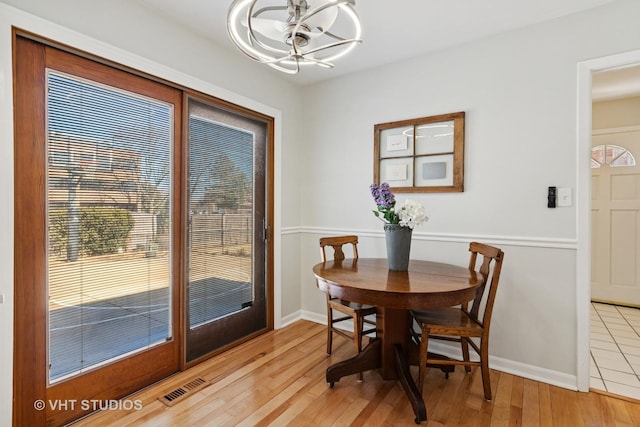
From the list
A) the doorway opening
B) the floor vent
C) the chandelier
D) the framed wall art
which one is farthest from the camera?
the framed wall art

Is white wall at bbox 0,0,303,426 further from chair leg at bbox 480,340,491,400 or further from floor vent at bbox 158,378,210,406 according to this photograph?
chair leg at bbox 480,340,491,400

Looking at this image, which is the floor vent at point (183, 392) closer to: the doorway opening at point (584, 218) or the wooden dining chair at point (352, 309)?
the wooden dining chair at point (352, 309)

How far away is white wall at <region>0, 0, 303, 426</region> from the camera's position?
1.50 meters

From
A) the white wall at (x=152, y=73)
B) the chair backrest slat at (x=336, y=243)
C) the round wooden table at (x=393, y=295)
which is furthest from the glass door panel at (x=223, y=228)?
the round wooden table at (x=393, y=295)

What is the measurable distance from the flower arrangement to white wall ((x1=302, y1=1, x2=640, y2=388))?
679 millimetres

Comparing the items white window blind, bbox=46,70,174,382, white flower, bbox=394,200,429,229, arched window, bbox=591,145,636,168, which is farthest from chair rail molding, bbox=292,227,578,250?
arched window, bbox=591,145,636,168

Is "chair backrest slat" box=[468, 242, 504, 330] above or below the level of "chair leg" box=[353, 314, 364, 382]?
above

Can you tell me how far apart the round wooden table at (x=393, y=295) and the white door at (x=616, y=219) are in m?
2.97

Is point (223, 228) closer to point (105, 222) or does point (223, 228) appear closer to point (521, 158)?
point (105, 222)

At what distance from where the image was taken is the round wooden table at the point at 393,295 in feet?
5.43

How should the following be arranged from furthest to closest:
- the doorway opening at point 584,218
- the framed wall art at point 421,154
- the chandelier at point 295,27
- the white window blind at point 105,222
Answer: the framed wall art at point 421,154 < the doorway opening at point 584,218 < the white window blind at point 105,222 < the chandelier at point 295,27

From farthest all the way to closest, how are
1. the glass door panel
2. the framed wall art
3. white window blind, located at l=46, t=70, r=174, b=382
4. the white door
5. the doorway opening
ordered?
the white door, the framed wall art, the glass door panel, the doorway opening, white window blind, located at l=46, t=70, r=174, b=382

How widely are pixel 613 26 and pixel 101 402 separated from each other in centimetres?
390

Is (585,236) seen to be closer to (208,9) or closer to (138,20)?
(208,9)
